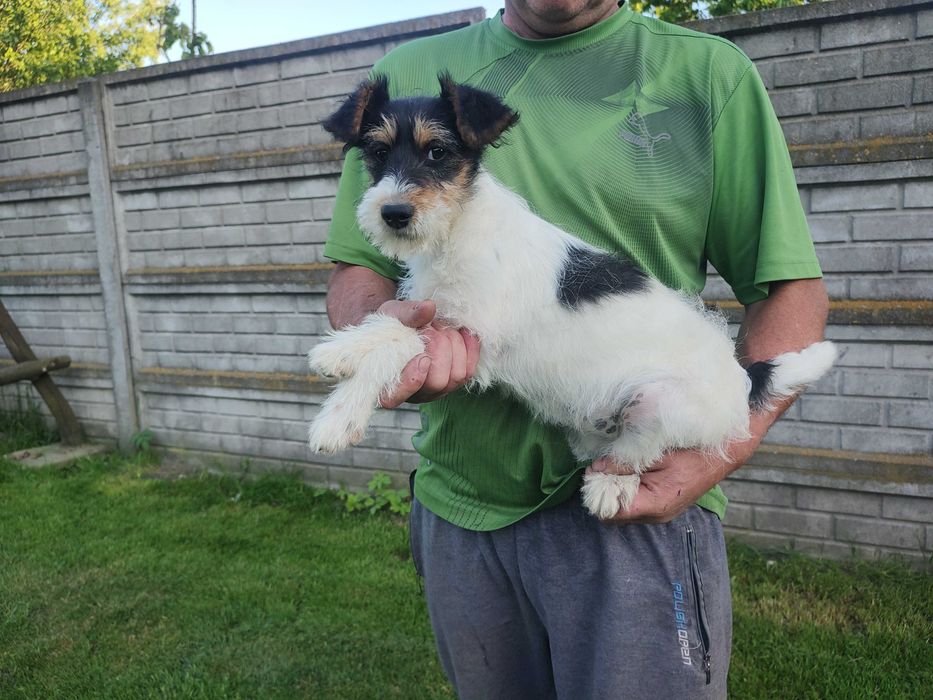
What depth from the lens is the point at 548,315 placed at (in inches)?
86.7

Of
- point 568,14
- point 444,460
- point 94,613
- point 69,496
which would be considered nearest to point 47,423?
point 69,496

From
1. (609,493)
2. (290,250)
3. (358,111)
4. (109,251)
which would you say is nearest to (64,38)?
(109,251)

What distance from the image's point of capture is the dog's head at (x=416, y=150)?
2.10 m

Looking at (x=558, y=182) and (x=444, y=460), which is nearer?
(x=558, y=182)

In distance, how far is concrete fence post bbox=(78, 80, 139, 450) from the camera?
7730 millimetres

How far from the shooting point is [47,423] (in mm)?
8922

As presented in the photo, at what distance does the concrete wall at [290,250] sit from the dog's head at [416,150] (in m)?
3.65

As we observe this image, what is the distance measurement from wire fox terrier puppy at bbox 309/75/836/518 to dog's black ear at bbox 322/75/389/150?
0.12 metres

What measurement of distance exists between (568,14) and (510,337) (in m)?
1.00

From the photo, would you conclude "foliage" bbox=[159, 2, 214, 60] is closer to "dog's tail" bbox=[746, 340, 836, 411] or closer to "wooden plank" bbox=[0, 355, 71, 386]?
"wooden plank" bbox=[0, 355, 71, 386]

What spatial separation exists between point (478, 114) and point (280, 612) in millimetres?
4132

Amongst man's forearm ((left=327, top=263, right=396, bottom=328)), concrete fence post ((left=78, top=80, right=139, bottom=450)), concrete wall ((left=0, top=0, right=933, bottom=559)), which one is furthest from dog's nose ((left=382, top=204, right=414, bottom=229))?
concrete fence post ((left=78, top=80, right=139, bottom=450))

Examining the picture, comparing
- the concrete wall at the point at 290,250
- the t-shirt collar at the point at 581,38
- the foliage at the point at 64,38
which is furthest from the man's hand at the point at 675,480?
the foliage at the point at 64,38

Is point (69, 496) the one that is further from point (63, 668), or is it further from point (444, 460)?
point (444, 460)
